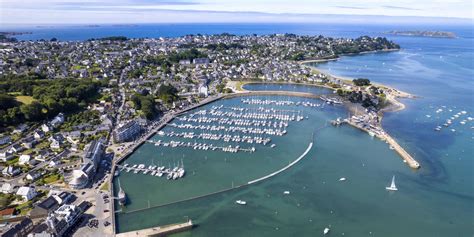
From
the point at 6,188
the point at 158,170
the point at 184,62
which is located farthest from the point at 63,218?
the point at 184,62

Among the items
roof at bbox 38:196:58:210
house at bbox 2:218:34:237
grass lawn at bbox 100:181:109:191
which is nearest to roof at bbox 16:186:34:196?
roof at bbox 38:196:58:210

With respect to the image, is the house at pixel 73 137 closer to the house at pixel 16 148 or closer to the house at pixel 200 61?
the house at pixel 16 148

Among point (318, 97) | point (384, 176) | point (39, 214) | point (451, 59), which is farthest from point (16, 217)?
point (451, 59)

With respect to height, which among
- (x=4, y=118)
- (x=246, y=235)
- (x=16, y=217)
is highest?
(x=4, y=118)

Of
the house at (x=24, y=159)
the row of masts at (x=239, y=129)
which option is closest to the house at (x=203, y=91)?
the row of masts at (x=239, y=129)

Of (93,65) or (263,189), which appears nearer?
(263,189)

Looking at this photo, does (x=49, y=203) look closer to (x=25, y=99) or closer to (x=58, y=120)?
(x=58, y=120)

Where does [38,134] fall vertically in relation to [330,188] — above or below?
above

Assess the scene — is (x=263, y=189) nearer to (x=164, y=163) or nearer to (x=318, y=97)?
(x=164, y=163)
